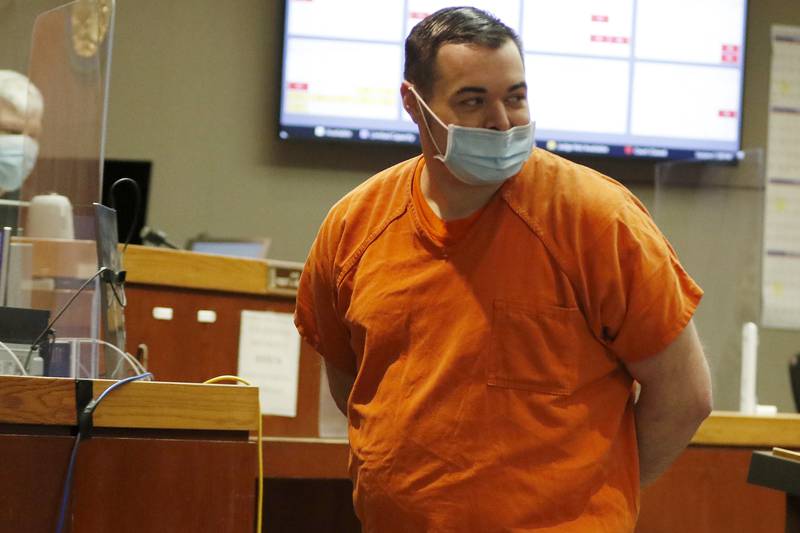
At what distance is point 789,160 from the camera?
4.36 metres

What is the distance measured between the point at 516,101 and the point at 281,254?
8.46 ft

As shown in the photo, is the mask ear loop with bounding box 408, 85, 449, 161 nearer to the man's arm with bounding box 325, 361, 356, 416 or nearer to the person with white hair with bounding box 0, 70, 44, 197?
the man's arm with bounding box 325, 361, 356, 416

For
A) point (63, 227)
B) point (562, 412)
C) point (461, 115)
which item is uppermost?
point (461, 115)

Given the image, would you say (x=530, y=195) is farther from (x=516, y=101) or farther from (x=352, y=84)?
(x=352, y=84)

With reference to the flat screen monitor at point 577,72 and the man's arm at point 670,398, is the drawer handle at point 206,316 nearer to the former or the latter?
the man's arm at point 670,398

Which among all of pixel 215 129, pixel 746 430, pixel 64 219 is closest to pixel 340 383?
pixel 64 219

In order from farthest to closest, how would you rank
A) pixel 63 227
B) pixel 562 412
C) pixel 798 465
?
pixel 63 227, pixel 798 465, pixel 562 412

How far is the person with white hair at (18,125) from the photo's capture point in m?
2.06

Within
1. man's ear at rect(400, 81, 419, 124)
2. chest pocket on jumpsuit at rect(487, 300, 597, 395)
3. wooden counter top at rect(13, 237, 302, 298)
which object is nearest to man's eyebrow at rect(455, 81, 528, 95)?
man's ear at rect(400, 81, 419, 124)

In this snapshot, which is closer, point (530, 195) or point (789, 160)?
point (530, 195)

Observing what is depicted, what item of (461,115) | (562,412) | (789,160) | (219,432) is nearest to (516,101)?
(461,115)

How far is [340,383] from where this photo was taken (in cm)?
184

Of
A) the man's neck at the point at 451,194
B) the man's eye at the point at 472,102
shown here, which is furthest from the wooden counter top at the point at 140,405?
the man's eye at the point at 472,102

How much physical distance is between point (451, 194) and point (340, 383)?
1.39 ft
